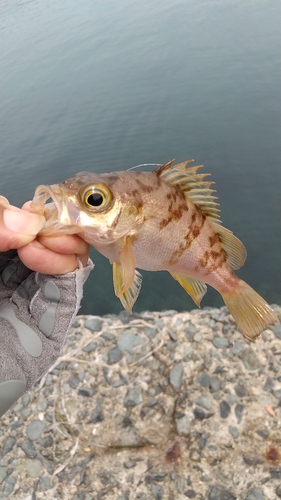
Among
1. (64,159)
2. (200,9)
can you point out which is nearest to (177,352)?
(64,159)

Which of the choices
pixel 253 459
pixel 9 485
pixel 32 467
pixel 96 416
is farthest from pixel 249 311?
pixel 9 485

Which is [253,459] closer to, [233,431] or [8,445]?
[233,431]

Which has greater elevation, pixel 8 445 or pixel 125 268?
pixel 125 268

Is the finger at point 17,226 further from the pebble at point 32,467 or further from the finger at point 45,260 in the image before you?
the pebble at point 32,467

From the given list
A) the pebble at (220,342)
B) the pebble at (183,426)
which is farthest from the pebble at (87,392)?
the pebble at (220,342)

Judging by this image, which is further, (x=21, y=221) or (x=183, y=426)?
(x=183, y=426)

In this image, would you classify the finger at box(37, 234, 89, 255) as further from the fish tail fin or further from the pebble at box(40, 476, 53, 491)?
the pebble at box(40, 476, 53, 491)

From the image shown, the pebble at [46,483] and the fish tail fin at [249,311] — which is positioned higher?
the fish tail fin at [249,311]
